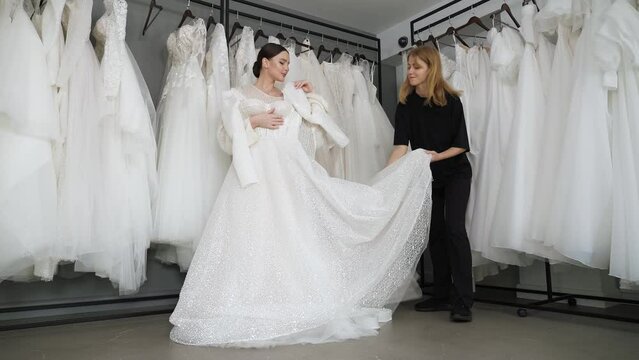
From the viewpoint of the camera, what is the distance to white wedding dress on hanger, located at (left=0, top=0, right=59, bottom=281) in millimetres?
1773

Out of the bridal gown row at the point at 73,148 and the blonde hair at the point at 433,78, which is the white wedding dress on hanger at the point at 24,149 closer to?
the bridal gown row at the point at 73,148

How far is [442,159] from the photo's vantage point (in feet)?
7.65

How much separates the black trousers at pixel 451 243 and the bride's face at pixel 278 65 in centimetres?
108

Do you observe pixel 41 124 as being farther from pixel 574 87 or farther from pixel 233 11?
pixel 574 87

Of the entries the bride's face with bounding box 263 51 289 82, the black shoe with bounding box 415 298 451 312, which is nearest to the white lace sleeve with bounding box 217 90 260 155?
the bride's face with bounding box 263 51 289 82

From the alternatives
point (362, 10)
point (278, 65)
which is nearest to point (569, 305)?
point (278, 65)

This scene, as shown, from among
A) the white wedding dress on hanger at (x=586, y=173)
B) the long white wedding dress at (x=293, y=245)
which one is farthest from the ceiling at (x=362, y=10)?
the white wedding dress on hanger at (x=586, y=173)

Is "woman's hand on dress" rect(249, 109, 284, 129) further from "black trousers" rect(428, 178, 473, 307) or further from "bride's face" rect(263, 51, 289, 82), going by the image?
"black trousers" rect(428, 178, 473, 307)

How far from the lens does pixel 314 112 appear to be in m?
2.33

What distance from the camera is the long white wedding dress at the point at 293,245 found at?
174 centimetres

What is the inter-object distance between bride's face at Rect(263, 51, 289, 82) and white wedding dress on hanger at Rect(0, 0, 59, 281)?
3.50 feet

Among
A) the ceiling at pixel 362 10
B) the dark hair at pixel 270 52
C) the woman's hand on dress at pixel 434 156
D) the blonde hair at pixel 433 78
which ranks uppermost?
the ceiling at pixel 362 10

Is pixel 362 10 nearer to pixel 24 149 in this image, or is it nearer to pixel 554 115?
pixel 554 115

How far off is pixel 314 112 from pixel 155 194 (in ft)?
3.16
